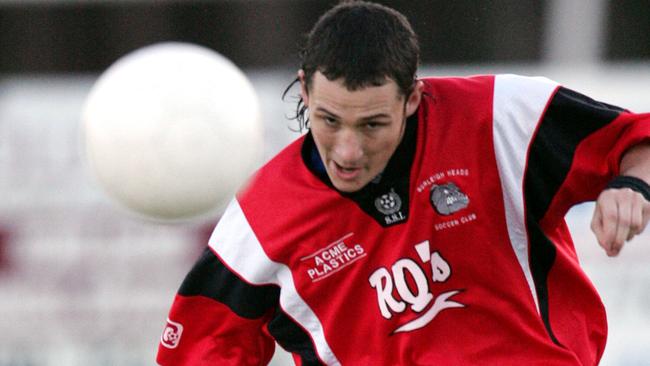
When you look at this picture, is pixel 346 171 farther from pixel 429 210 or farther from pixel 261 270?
pixel 261 270

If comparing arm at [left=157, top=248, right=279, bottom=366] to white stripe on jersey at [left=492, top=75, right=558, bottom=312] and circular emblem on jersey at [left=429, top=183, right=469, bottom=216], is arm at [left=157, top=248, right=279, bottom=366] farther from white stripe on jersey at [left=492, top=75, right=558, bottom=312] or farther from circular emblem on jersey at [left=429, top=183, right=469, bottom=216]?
white stripe on jersey at [left=492, top=75, right=558, bottom=312]

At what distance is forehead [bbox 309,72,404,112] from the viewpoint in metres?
3.58

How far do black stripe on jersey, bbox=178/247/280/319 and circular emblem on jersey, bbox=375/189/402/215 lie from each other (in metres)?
0.46

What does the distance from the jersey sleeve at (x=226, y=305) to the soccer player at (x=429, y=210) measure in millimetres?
17

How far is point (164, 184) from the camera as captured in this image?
14.0 ft

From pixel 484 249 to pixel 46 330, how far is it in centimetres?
535

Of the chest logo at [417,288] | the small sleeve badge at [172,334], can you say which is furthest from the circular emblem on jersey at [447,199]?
the small sleeve badge at [172,334]

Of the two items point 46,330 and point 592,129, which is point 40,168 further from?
point 592,129

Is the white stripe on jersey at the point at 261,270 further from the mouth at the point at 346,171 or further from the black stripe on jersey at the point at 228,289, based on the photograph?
the mouth at the point at 346,171

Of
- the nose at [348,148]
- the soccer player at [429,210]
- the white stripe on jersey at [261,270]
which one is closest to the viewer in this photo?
the nose at [348,148]

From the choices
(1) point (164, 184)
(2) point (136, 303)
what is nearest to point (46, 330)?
(2) point (136, 303)

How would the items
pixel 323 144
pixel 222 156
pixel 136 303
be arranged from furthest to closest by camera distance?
pixel 136 303, pixel 222 156, pixel 323 144

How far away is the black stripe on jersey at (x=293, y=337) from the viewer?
4.04m

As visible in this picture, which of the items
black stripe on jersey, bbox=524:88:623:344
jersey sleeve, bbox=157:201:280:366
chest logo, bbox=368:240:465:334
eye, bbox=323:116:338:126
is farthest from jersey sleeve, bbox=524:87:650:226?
jersey sleeve, bbox=157:201:280:366
